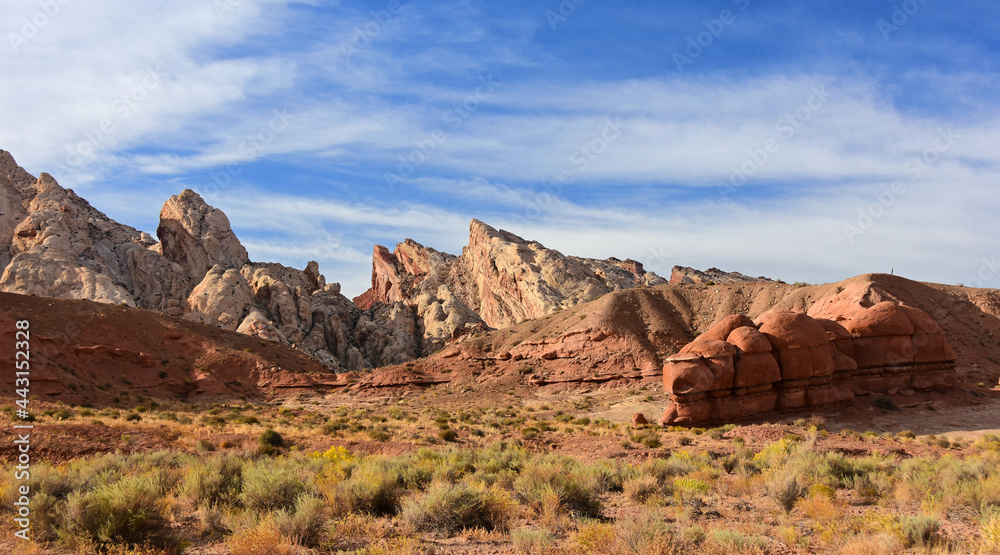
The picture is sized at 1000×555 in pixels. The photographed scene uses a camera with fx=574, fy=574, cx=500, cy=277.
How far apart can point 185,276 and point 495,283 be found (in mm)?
43346

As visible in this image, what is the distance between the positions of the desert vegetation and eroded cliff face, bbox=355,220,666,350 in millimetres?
53093

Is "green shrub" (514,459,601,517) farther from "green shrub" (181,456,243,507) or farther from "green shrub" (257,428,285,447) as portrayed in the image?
"green shrub" (257,428,285,447)

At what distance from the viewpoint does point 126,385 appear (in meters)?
41.4

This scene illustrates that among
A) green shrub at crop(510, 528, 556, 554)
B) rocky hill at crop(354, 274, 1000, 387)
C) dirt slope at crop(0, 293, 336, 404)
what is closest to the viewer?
green shrub at crop(510, 528, 556, 554)

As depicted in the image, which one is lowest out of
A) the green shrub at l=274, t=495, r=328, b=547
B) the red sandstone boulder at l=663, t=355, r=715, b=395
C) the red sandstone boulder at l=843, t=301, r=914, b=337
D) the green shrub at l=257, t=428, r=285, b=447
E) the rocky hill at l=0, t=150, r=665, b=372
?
the green shrub at l=257, t=428, r=285, b=447

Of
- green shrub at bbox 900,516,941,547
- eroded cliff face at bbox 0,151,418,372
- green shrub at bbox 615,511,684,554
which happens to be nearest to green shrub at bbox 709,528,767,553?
green shrub at bbox 615,511,684,554

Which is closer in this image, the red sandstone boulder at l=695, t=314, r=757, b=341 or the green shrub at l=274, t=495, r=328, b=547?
the green shrub at l=274, t=495, r=328, b=547

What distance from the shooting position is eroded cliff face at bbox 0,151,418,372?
59.7 metres

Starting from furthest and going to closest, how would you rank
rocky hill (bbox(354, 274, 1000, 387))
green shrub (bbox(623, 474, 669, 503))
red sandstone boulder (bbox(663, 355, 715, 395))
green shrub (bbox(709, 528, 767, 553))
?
rocky hill (bbox(354, 274, 1000, 387)) → red sandstone boulder (bbox(663, 355, 715, 395)) → green shrub (bbox(623, 474, 669, 503)) → green shrub (bbox(709, 528, 767, 553))

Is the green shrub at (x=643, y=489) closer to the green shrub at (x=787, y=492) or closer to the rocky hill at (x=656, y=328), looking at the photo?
the green shrub at (x=787, y=492)

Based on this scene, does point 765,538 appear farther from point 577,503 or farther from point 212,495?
point 212,495

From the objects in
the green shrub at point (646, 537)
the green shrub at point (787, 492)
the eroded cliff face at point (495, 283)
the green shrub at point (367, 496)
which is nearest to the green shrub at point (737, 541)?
the green shrub at point (646, 537)

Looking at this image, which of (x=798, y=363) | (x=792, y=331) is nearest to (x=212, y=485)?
(x=798, y=363)

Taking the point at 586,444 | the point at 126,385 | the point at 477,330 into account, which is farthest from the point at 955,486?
the point at 477,330
